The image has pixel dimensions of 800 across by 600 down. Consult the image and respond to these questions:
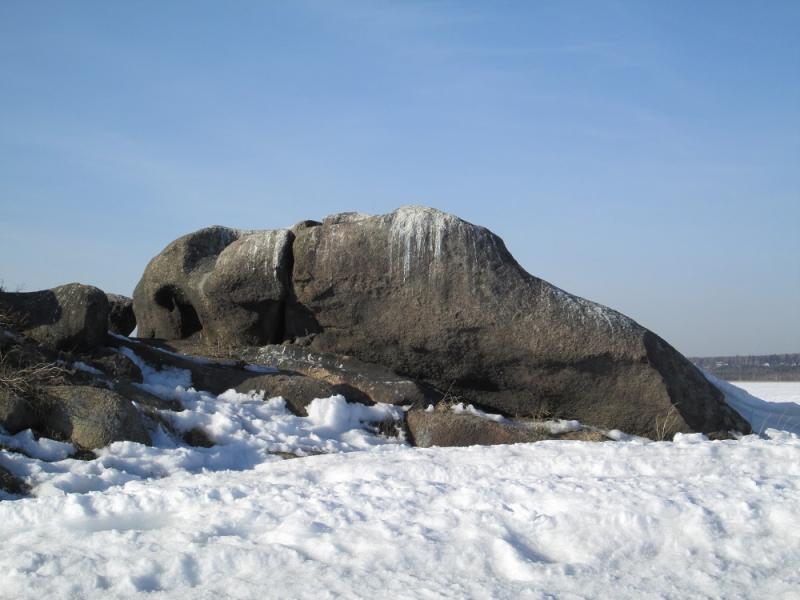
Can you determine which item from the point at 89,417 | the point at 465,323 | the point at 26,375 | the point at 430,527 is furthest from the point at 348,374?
the point at 430,527

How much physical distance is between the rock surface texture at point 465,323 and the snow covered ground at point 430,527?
3447 millimetres

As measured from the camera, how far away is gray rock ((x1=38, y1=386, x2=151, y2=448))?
6.36 m

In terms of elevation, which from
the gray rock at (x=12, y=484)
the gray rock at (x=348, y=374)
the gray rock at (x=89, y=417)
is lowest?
the gray rock at (x=12, y=484)

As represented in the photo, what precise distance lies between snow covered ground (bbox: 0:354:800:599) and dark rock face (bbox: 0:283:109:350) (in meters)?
3.22

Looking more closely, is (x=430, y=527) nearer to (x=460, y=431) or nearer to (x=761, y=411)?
(x=460, y=431)

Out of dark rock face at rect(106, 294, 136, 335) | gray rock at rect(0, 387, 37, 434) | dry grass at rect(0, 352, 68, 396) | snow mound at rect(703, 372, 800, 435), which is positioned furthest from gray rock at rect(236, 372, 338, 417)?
dark rock face at rect(106, 294, 136, 335)

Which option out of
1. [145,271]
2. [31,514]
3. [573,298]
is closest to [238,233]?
[145,271]

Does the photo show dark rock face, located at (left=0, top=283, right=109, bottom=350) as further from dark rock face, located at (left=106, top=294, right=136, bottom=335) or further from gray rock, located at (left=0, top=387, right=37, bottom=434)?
dark rock face, located at (left=106, top=294, right=136, bottom=335)

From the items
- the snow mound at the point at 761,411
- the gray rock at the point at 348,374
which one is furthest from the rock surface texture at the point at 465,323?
the snow mound at the point at 761,411

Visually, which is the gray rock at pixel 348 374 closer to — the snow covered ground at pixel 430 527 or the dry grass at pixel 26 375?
the dry grass at pixel 26 375

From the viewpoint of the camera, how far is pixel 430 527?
13.9ft

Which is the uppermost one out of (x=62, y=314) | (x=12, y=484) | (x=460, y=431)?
(x=62, y=314)

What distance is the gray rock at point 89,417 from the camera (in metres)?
6.36

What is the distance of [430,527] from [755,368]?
53.9 meters
